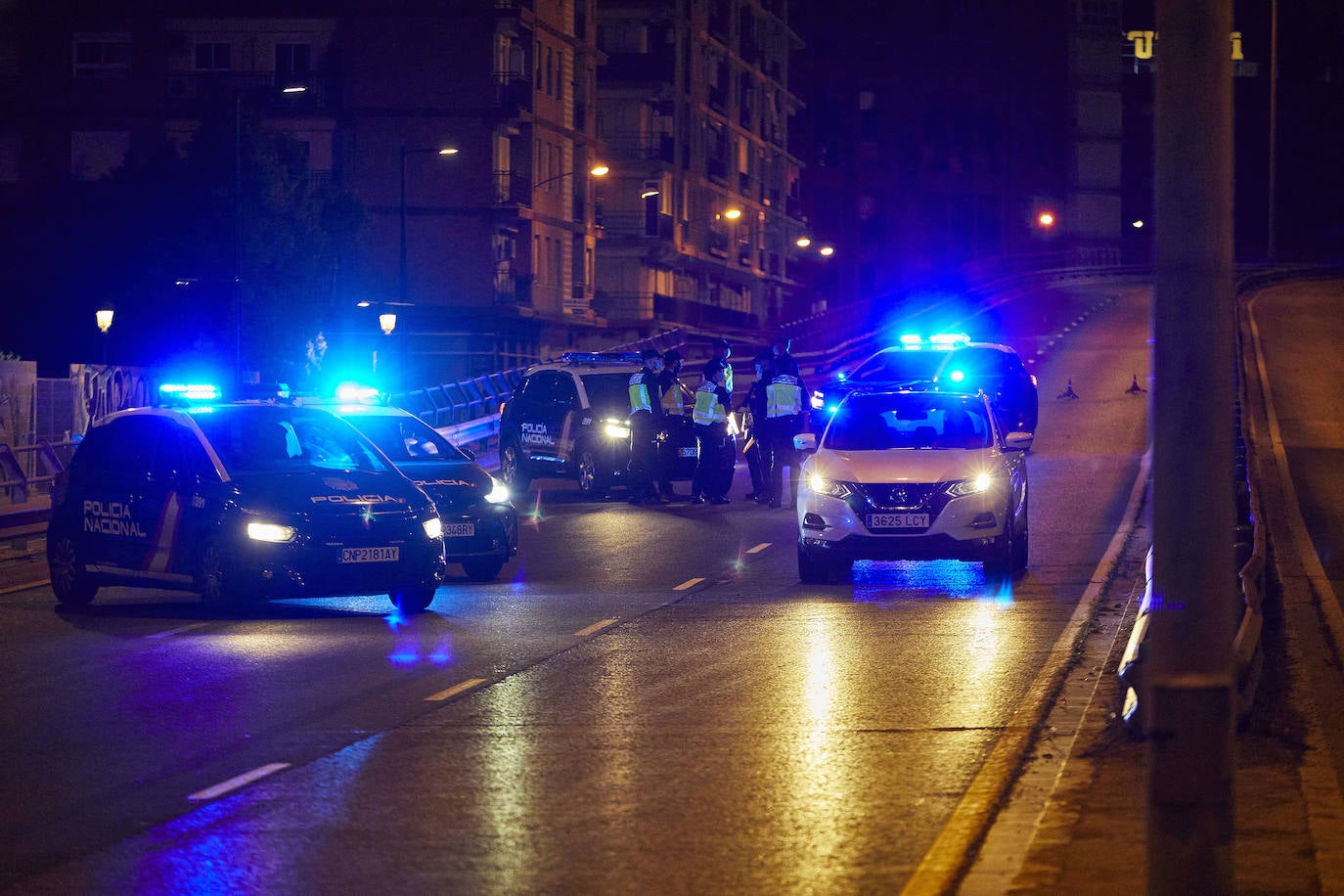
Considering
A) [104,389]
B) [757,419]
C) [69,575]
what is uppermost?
[104,389]

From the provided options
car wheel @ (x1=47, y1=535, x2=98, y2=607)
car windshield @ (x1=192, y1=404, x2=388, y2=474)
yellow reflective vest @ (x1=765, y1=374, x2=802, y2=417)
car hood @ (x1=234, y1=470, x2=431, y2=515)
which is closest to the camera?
car hood @ (x1=234, y1=470, x2=431, y2=515)

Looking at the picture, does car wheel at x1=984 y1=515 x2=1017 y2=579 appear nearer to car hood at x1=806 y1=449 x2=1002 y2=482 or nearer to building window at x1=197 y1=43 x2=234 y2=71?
car hood at x1=806 y1=449 x2=1002 y2=482

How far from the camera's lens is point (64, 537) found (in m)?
16.0

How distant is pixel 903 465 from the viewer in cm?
1662

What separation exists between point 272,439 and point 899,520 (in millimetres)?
5303

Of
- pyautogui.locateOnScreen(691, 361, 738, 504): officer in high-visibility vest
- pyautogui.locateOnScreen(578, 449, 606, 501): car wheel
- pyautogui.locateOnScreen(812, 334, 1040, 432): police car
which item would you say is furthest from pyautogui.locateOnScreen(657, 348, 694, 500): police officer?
pyautogui.locateOnScreen(812, 334, 1040, 432): police car

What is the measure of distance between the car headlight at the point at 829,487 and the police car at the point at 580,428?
28.4 feet

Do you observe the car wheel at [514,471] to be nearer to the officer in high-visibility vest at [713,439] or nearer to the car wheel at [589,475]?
the car wheel at [589,475]

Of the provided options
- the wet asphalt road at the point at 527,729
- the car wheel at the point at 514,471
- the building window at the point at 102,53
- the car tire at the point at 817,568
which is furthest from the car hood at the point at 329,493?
the building window at the point at 102,53

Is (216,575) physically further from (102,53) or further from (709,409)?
(102,53)

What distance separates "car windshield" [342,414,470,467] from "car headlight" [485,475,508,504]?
0.87 metres

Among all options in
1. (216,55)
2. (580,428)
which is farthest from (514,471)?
(216,55)

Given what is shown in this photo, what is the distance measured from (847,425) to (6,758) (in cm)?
974

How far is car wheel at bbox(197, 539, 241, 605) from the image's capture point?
14.7 metres
